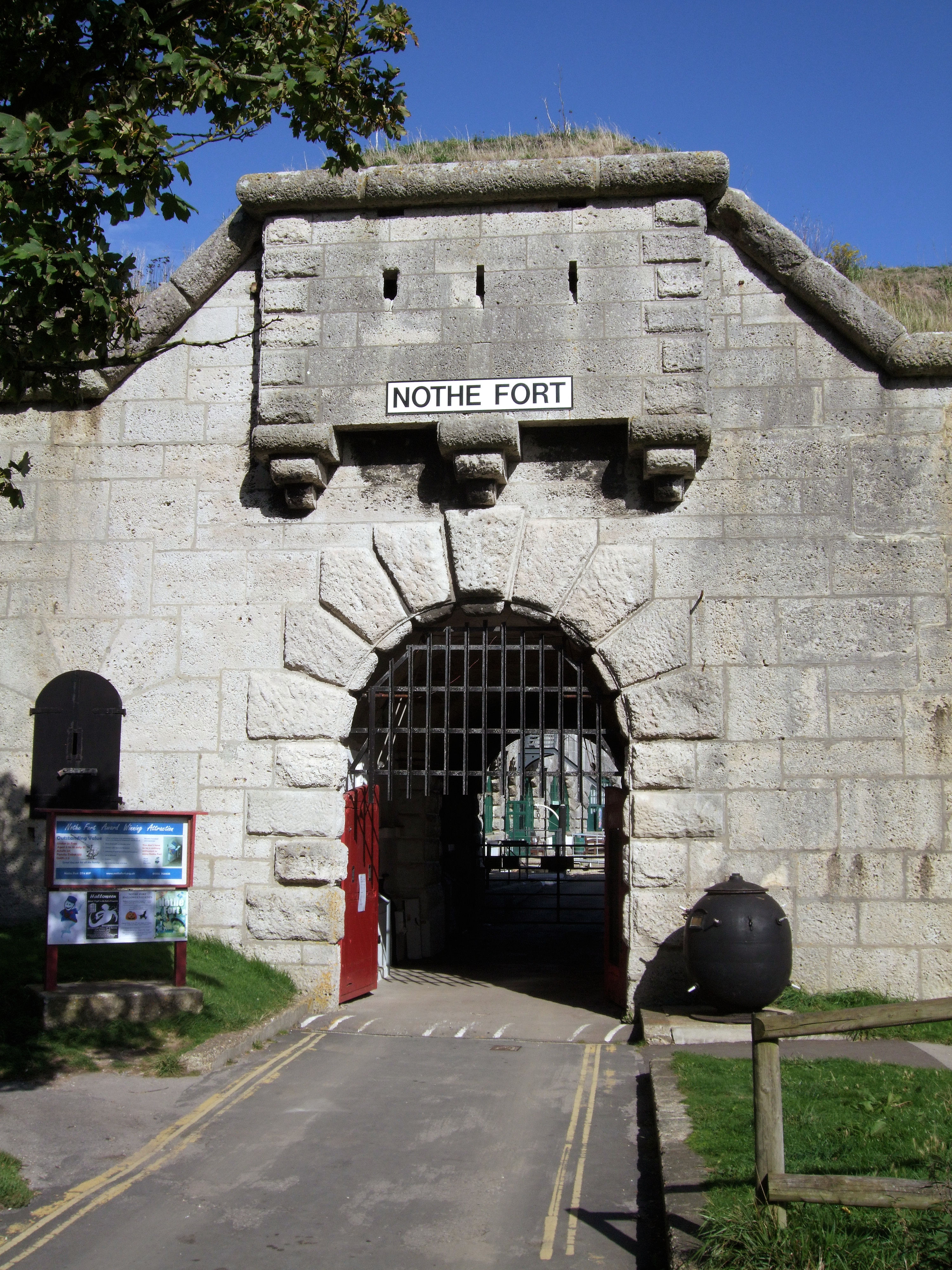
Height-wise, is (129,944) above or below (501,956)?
above

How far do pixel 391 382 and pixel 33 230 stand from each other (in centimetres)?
386

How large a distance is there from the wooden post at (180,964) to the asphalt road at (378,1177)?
0.73m

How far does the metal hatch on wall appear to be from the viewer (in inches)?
338

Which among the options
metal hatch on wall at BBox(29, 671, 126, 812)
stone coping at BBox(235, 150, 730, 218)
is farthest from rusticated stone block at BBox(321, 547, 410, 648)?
stone coping at BBox(235, 150, 730, 218)

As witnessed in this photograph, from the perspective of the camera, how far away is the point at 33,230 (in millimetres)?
4918

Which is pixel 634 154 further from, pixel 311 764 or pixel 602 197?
pixel 311 764

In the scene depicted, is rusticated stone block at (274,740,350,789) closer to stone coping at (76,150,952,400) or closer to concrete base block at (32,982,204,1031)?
concrete base block at (32,982,204,1031)

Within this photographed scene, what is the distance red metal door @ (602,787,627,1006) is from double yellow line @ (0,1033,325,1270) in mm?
2847

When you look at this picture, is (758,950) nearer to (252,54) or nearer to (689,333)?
(689,333)

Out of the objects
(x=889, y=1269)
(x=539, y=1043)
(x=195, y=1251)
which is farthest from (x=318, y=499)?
(x=889, y=1269)

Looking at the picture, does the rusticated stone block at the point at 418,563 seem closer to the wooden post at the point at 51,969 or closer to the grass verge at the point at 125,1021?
the grass verge at the point at 125,1021

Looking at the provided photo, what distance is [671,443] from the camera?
816 centimetres

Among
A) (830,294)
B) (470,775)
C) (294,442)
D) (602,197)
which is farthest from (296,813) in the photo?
(830,294)

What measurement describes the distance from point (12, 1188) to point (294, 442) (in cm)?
538
